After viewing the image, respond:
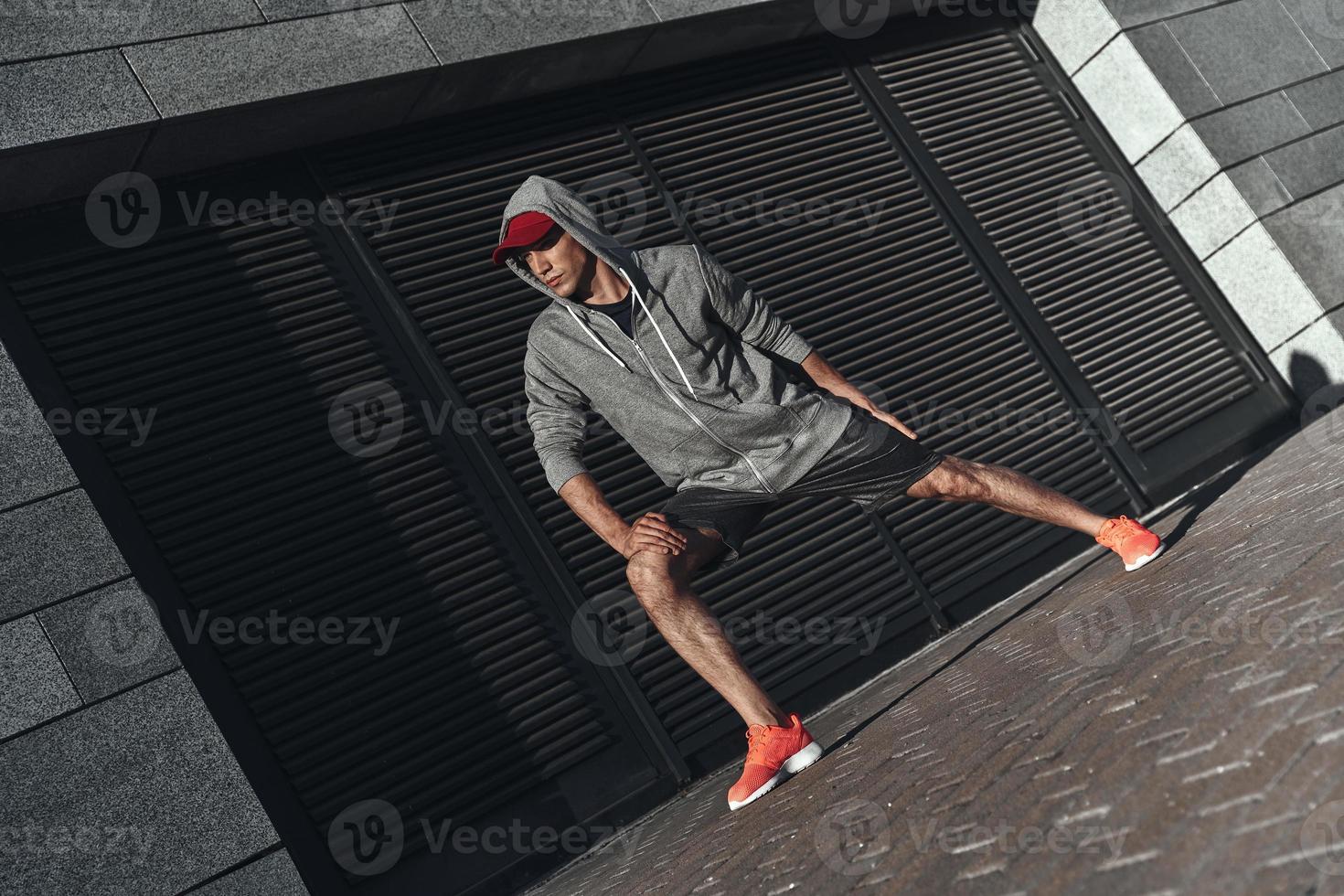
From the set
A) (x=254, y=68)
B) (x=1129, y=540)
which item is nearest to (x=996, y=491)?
(x=1129, y=540)

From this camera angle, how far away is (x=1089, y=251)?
29.0 feet

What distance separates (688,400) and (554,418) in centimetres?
53

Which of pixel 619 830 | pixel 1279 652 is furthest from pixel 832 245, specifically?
pixel 1279 652

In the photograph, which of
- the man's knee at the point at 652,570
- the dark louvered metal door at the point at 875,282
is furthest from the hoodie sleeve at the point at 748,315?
the dark louvered metal door at the point at 875,282

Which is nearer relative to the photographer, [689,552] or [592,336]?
[689,552]

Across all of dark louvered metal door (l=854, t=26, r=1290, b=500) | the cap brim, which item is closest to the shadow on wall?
dark louvered metal door (l=854, t=26, r=1290, b=500)

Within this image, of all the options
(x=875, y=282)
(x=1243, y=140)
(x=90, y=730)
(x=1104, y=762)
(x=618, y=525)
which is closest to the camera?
(x=1104, y=762)

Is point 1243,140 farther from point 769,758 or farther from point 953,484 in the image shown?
point 769,758

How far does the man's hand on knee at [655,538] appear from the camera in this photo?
14.8 ft

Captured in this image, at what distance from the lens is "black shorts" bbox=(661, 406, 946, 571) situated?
4855 mm

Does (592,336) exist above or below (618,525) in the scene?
above

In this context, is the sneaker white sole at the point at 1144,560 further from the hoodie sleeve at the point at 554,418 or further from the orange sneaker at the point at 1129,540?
the hoodie sleeve at the point at 554,418

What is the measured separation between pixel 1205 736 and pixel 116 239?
521 centimetres

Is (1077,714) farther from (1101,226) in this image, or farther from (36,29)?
(1101,226)
